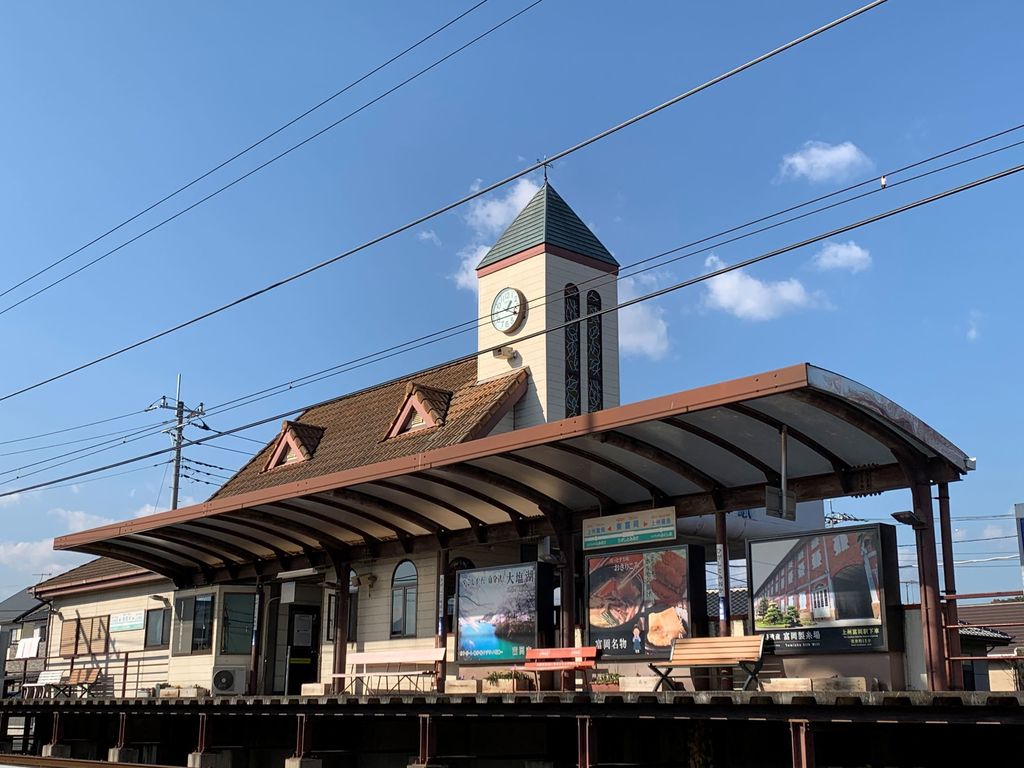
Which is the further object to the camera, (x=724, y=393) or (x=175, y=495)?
(x=175, y=495)

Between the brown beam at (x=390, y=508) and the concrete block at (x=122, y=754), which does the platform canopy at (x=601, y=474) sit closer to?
the brown beam at (x=390, y=508)

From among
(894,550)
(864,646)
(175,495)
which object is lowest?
(864,646)

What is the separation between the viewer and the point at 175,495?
39875 mm

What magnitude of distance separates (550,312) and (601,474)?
914 cm

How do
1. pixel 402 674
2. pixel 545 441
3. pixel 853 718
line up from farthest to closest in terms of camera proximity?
pixel 402 674 → pixel 545 441 → pixel 853 718

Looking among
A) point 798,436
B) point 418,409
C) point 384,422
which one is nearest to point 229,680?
point 384,422

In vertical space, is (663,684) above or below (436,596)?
below

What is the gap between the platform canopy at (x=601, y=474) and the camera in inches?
496

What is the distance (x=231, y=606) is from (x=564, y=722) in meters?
11.6

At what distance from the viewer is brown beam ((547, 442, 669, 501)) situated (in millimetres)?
14859

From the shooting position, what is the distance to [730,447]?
45.7ft

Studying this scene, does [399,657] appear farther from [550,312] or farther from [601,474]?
[550,312]

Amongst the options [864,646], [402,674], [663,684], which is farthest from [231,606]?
[864,646]

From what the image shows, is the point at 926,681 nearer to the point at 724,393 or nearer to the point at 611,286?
the point at 724,393
